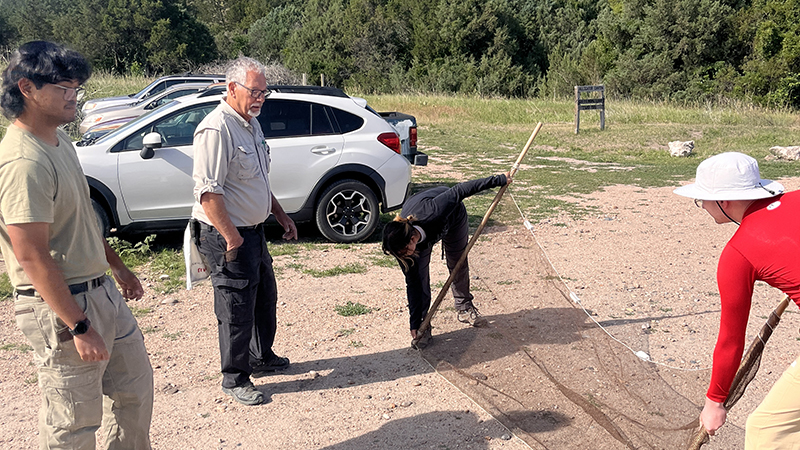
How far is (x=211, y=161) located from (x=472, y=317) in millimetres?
2322

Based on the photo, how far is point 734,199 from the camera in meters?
2.52

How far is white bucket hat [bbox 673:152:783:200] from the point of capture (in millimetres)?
2510

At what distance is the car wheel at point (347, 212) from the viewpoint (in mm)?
7926

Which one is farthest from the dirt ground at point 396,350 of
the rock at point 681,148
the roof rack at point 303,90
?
the rock at point 681,148

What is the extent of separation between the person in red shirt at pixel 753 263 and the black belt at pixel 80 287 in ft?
8.15

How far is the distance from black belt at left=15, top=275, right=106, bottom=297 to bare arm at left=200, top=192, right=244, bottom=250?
3.37ft

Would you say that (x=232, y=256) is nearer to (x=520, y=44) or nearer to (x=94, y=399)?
(x=94, y=399)

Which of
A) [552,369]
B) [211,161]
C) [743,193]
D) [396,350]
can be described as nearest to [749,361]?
[743,193]

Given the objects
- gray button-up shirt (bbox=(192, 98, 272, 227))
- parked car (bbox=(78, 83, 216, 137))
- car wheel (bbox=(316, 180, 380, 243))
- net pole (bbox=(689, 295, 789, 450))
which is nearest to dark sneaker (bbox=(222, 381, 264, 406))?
gray button-up shirt (bbox=(192, 98, 272, 227))

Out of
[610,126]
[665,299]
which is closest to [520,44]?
[610,126]

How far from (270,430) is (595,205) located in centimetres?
768

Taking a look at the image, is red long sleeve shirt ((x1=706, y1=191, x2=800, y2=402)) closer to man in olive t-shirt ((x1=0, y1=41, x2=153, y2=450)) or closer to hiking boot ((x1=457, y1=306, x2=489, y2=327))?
man in olive t-shirt ((x1=0, y1=41, x2=153, y2=450))

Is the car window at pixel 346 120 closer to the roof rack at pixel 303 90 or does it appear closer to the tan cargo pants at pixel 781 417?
the roof rack at pixel 303 90

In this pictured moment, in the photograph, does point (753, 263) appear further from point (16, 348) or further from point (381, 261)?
point (381, 261)
